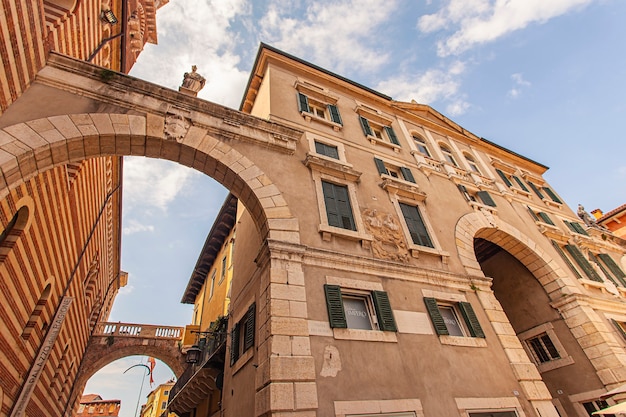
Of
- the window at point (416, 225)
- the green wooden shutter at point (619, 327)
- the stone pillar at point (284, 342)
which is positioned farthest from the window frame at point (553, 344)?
the stone pillar at point (284, 342)

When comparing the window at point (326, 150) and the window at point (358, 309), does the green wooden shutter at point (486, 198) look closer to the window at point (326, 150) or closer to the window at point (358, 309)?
the window at point (326, 150)

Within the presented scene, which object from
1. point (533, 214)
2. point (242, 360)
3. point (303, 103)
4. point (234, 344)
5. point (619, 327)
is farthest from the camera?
point (533, 214)

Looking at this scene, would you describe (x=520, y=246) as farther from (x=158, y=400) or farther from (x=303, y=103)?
(x=158, y=400)

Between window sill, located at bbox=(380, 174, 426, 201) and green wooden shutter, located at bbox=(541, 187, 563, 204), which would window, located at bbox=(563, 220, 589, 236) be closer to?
green wooden shutter, located at bbox=(541, 187, 563, 204)

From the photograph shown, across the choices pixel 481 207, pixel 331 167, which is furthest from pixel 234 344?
pixel 481 207

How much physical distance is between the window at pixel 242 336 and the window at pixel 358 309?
2.17 m

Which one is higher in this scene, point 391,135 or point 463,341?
point 391,135

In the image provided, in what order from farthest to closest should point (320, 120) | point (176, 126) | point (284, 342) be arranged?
point (320, 120)
point (176, 126)
point (284, 342)

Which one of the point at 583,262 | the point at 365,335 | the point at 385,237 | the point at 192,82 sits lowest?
the point at 365,335

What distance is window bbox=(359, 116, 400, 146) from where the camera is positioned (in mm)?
15302

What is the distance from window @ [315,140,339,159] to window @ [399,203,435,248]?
125 inches

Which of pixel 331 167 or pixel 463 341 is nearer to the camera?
pixel 463 341

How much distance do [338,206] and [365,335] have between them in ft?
13.8

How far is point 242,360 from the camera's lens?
8484mm
